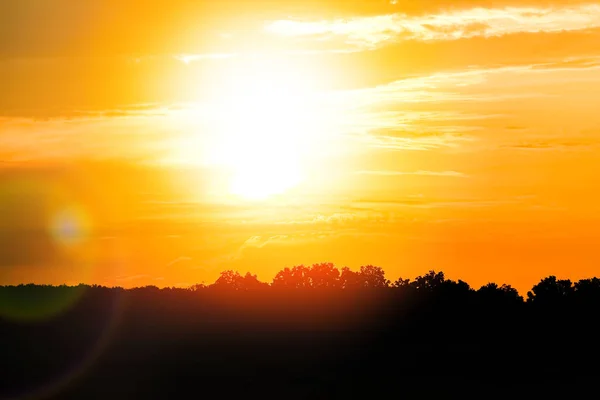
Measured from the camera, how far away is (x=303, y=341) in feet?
339

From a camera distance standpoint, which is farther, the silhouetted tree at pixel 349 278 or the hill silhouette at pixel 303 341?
the silhouetted tree at pixel 349 278

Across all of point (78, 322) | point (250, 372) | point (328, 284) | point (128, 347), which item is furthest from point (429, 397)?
point (328, 284)

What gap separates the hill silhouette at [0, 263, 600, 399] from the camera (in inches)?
3465

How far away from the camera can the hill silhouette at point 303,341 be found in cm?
8800

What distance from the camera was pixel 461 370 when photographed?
92.8m

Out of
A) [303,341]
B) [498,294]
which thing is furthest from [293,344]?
[498,294]

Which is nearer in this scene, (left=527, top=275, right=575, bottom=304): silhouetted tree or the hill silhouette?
the hill silhouette

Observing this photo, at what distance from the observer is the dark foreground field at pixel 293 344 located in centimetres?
8775

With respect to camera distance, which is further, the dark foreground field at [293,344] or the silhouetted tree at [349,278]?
the silhouetted tree at [349,278]

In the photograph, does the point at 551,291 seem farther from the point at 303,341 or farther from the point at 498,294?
the point at 303,341

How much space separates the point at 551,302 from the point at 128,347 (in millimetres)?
46983

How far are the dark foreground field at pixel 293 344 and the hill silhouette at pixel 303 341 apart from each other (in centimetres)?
16

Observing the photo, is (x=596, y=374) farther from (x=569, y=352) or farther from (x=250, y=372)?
(x=250, y=372)

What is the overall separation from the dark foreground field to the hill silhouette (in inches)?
6.3
